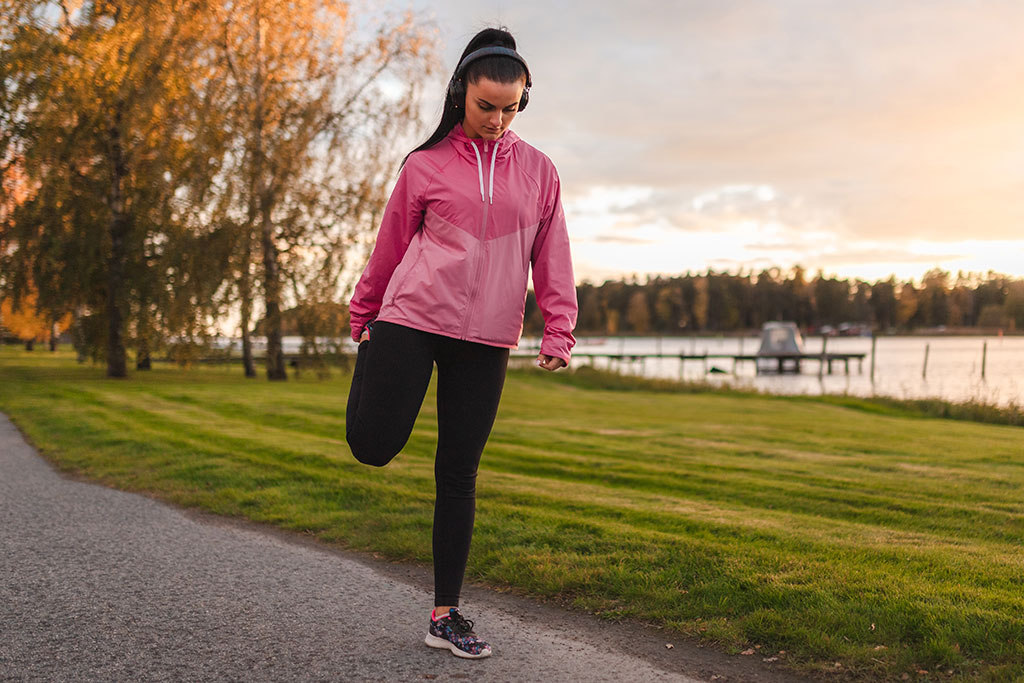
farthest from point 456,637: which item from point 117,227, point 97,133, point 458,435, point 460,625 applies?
point 97,133

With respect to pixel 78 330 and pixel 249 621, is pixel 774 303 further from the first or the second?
pixel 249 621

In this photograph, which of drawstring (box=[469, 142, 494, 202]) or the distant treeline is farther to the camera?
the distant treeline

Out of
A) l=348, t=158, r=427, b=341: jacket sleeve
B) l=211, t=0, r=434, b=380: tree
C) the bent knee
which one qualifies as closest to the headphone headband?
l=348, t=158, r=427, b=341: jacket sleeve

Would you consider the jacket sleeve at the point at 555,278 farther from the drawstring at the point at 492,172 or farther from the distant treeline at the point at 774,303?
the distant treeline at the point at 774,303

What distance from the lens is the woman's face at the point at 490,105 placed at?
114 inches

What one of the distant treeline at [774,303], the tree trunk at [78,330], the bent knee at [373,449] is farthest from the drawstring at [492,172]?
the distant treeline at [774,303]

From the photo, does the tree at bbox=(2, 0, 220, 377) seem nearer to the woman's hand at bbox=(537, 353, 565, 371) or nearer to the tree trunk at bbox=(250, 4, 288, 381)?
the tree trunk at bbox=(250, 4, 288, 381)

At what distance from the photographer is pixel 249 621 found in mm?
3465

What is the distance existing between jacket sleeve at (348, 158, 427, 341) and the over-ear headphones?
30 cm

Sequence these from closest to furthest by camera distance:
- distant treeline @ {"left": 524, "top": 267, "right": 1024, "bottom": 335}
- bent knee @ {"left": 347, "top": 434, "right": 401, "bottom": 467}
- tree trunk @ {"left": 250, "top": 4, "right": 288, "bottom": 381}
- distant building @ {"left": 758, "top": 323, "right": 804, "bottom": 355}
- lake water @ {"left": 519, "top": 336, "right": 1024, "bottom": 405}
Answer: bent knee @ {"left": 347, "top": 434, "right": 401, "bottom": 467} → tree trunk @ {"left": 250, "top": 4, "right": 288, "bottom": 381} → lake water @ {"left": 519, "top": 336, "right": 1024, "bottom": 405} → distant building @ {"left": 758, "top": 323, "right": 804, "bottom": 355} → distant treeline @ {"left": 524, "top": 267, "right": 1024, "bottom": 335}

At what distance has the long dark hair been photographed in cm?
290

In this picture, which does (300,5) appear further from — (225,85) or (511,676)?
(511,676)

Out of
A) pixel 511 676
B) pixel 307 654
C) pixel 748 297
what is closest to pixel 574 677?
pixel 511 676

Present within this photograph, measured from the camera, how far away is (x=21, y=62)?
17.0 m
